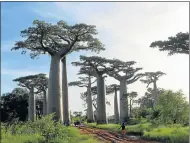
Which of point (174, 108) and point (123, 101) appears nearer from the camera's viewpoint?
point (174, 108)

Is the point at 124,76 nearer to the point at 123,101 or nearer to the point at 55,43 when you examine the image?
the point at 123,101

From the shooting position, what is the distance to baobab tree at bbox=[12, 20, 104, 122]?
15.4 m

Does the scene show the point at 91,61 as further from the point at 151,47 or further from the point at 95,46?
the point at 151,47

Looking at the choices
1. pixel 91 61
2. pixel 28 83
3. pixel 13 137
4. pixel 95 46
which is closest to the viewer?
pixel 13 137

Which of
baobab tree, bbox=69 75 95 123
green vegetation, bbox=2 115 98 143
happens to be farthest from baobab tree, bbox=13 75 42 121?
green vegetation, bbox=2 115 98 143

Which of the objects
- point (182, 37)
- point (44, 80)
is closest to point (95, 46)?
point (182, 37)

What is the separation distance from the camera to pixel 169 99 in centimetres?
1584

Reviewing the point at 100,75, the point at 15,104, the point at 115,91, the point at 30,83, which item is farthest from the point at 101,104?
the point at 15,104

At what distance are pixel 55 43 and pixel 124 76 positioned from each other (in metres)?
11.4

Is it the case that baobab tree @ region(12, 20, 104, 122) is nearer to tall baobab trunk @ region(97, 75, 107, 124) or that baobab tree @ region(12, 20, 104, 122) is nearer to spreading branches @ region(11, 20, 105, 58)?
spreading branches @ region(11, 20, 105, 58)

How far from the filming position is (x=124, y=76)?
27188 millimetres

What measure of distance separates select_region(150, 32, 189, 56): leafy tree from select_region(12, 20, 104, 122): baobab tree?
115 inches

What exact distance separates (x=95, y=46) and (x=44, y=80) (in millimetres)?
13179

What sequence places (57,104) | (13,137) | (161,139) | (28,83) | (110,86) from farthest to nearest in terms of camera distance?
(110,86) < (28,83) < (57,104) < (161,139) < (13,137)
